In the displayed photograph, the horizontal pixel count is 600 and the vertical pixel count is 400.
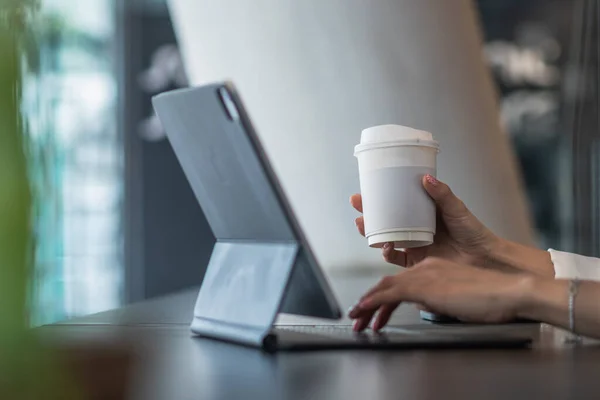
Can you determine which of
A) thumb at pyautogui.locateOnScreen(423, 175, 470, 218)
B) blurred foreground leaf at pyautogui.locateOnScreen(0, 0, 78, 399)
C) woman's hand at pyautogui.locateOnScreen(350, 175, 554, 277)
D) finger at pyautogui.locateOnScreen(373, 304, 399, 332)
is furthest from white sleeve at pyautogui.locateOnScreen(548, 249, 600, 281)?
blurred foreground leaf at pyautogui.locateOnScreen(0, 0, 78, 399)

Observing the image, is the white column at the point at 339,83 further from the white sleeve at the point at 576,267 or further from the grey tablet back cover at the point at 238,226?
the grey tablet back cover at the point at 238,226

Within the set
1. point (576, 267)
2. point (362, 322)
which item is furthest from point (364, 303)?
point (576, 267)

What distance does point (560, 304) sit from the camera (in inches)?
36.1

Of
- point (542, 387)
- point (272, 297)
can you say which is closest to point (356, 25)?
point (272, 297)

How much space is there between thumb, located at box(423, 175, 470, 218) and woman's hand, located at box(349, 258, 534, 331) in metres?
0.15

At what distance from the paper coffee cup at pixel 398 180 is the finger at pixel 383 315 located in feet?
0.44

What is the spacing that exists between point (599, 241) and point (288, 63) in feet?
12.5

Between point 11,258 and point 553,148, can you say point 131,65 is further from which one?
point 11,258

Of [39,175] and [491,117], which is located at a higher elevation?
[491,117]

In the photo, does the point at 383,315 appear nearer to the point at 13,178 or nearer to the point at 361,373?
the point at 361,373

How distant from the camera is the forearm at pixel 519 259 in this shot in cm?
129

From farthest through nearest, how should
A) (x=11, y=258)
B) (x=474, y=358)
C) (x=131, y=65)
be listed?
(x=131, y=65) → (x=474, y=358) → (x=11, y=258)

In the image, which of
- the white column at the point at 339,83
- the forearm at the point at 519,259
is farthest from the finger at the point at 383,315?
the white column at the point at 339,83

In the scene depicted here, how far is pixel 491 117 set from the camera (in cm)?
269
